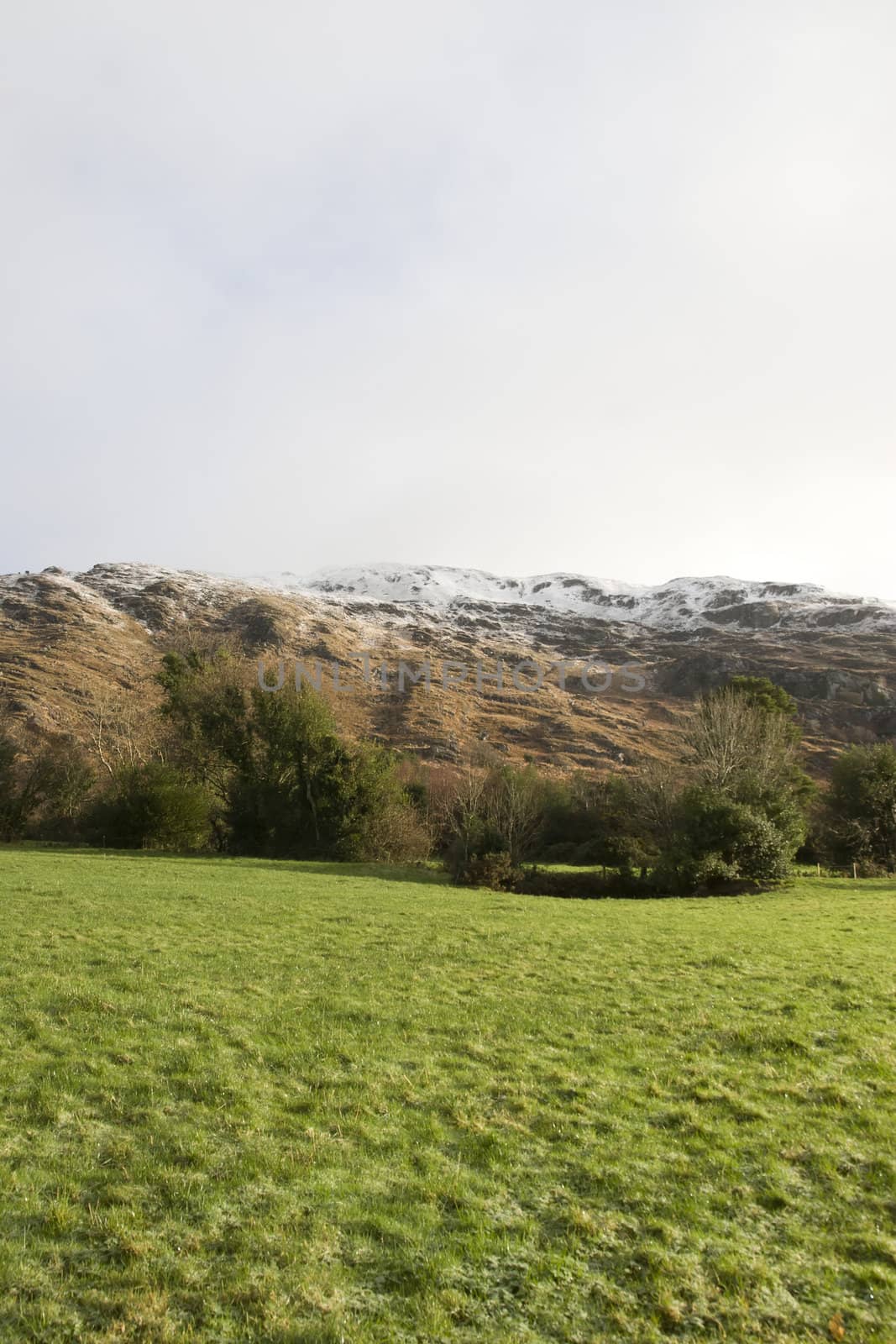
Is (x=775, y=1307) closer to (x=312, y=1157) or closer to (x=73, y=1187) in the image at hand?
(x=312, y=1157)

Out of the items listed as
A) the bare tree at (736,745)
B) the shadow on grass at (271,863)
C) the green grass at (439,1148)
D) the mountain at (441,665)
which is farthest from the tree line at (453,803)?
the mountain at (441,665)

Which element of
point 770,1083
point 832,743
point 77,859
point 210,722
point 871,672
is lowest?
point 77,859

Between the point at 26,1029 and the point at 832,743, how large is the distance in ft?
411

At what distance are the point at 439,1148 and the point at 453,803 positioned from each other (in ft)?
135

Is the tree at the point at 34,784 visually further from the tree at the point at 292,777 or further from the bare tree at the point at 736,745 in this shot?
the bare tree at the point at 736,745

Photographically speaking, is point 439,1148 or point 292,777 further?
point 292,777

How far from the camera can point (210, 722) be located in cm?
4541

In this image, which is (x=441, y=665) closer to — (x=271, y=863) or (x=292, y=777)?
A: (x=292, y=777)

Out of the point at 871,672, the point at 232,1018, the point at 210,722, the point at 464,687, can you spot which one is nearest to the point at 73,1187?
the point at 232,1018

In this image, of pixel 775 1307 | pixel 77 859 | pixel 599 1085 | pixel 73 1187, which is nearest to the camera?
pixel 775 1307

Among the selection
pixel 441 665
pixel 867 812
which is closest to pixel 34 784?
pixel 867 812

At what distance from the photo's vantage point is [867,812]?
40094 millimetres

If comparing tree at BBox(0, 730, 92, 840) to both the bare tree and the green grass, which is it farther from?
the bare tree

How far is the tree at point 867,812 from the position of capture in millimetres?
39375
